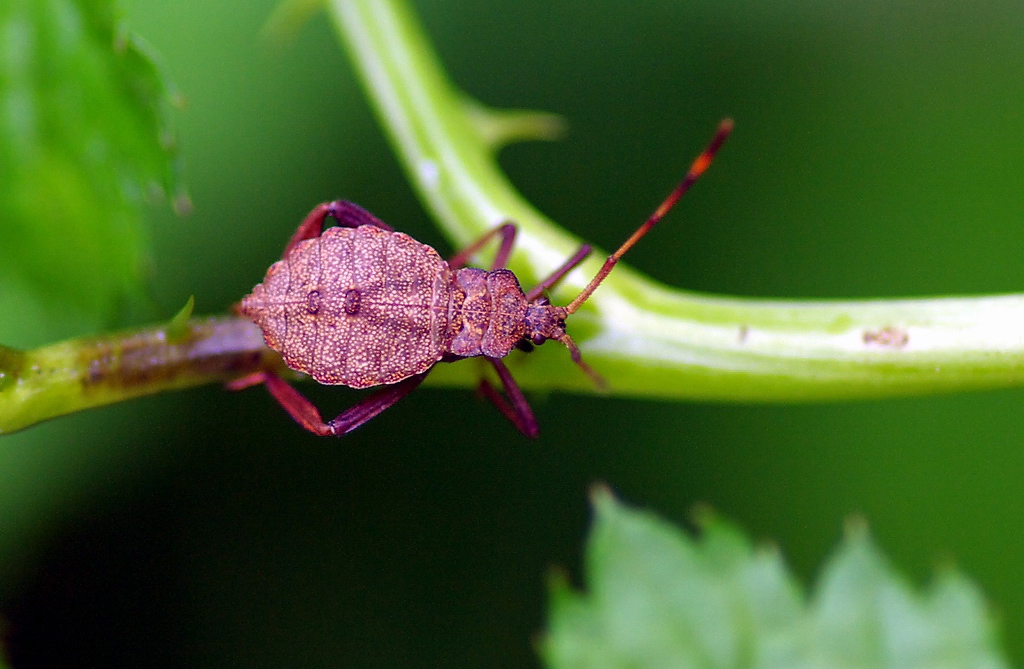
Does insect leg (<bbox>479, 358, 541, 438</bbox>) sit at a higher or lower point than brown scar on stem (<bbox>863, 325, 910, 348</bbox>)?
lower

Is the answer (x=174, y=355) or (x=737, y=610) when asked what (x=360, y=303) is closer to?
(x=174, y=355)

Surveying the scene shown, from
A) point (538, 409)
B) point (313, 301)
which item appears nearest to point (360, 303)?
point (313, 301)

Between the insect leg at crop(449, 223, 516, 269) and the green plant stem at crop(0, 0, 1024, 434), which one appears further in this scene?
the insect leg at crop(449, 223, 516, 269)

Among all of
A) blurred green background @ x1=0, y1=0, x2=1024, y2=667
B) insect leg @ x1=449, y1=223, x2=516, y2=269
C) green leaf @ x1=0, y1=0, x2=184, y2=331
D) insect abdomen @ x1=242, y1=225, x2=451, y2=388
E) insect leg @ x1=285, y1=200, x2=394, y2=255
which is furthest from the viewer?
blurred green background @ x1=0, y1=0, x2=1024, y2=667

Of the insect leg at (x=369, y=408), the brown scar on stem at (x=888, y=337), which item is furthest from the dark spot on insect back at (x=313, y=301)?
the brown scar on stem at (x=888, y=337)

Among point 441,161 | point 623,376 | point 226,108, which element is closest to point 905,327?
point 623,376

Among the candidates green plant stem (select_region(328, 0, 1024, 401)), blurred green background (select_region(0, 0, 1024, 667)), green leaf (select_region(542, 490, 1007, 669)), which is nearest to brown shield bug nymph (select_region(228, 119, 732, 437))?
green plant stem (select_region(328, 0, 1024, 401))

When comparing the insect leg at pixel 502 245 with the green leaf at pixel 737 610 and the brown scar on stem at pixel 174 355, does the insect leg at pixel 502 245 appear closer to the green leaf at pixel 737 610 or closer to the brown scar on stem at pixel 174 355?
the brown scar on stem at pixel 174 355

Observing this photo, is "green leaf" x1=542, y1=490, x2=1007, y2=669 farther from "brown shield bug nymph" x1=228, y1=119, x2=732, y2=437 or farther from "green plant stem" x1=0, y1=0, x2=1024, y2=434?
"green plant stem" x1=0, y1=0, x2=1024, y2=434
